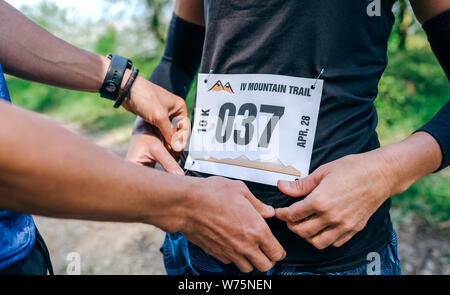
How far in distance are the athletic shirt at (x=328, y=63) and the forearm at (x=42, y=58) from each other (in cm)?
60

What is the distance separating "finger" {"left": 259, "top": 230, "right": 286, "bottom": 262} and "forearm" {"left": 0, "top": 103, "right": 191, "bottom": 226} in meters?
0.29

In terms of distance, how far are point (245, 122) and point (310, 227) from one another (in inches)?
16.6

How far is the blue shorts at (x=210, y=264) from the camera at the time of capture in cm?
105

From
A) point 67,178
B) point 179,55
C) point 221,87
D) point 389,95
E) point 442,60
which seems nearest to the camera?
point 67,178

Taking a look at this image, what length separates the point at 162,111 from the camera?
4.11 feet

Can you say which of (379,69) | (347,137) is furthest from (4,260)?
(379,69)

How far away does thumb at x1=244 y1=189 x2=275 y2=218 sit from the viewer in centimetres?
94

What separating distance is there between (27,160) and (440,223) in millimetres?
3816

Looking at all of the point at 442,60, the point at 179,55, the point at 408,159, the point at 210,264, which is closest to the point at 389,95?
the point at 442,60

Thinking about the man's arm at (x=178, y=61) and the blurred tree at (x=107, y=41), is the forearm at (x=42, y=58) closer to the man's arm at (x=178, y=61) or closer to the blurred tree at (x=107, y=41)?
the man's arm at (x=178, y=61)

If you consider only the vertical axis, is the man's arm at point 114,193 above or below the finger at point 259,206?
above

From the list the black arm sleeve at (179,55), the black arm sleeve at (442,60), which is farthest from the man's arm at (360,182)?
the black arm sleeve at (179,55)

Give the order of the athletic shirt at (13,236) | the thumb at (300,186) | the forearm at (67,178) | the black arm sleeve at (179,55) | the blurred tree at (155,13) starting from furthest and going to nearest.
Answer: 1. the blurred tree at (155,13)
2. the black arm sleeve at (179,55)
3. the thumb at (300,186)
4. the athletic shirt at (13,236)
5. the forearm at (67,178)

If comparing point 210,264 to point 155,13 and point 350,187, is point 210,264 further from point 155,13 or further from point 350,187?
point 155,13
